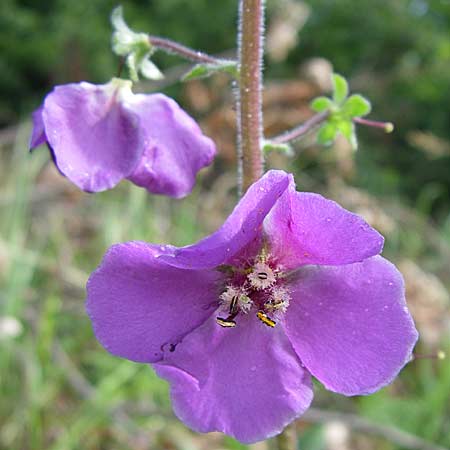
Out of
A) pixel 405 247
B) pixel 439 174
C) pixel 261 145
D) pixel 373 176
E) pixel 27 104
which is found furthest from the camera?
pixel 27 104

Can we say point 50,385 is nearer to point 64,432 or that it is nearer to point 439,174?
point 64,432

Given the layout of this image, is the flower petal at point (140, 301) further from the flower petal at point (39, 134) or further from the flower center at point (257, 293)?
the flower petal at point (39, 134)

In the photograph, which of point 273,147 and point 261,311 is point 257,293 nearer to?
point 261,311

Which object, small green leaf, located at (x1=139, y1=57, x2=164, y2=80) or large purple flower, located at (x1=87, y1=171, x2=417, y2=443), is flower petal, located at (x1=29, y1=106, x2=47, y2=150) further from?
large purple flower, located at (x1=87, y1=171, x2=417, y2=443)

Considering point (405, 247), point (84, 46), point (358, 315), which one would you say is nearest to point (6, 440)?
point (358, 315)

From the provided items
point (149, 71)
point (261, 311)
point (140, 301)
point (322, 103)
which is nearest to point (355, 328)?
point (261, 311)

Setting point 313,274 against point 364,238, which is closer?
point 364,238
